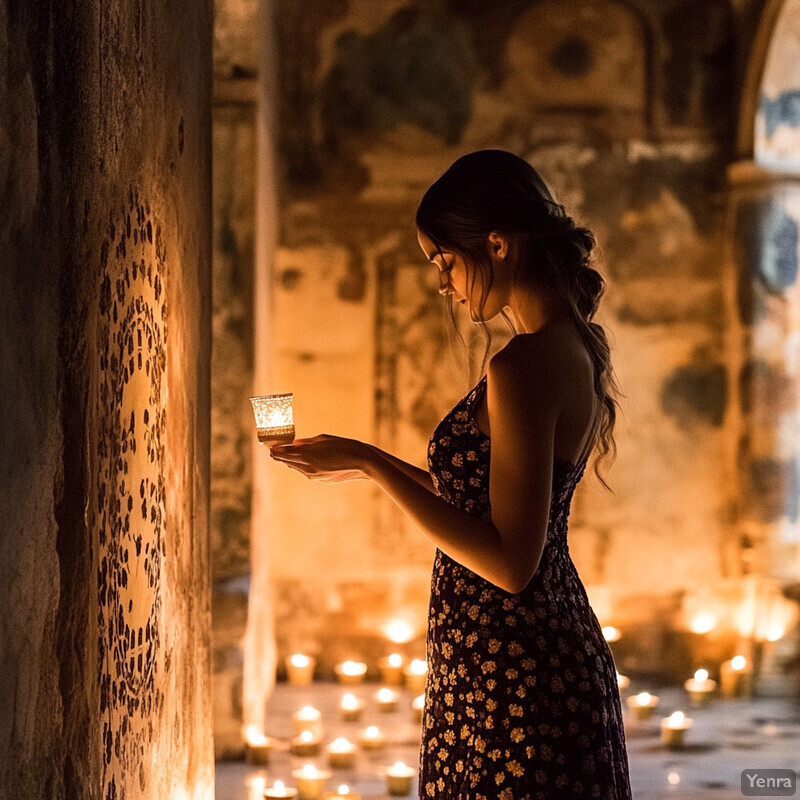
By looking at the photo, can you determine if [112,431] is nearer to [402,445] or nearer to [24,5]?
[24,5]

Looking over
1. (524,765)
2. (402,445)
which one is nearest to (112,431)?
(524,765)

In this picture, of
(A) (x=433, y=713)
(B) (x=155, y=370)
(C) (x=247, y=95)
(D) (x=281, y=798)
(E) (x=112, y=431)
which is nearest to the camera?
(E) (x=112, y=431)

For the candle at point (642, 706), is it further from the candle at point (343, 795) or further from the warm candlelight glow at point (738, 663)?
the candle at point (343, 795)

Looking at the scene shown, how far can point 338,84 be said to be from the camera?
18.9ft

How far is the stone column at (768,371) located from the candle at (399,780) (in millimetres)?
2417

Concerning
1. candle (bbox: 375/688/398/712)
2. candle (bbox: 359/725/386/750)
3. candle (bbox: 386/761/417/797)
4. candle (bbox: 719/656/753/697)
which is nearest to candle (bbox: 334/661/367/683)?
candle (bbox: 375/688/398/712)

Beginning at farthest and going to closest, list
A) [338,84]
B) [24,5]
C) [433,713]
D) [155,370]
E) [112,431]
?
[338,84] < [155,370] < [433,713] < [112,431] < [24,5]

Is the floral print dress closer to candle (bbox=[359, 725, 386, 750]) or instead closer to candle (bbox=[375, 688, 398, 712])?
candle (bbox=[359, 725, 386, 750])

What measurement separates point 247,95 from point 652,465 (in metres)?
2.80

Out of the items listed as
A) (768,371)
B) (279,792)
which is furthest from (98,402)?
(768,371)

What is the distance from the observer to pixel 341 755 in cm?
432

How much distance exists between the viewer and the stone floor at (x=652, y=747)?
4.16m

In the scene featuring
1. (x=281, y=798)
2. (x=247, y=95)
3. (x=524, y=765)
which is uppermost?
(x=247, y=95)

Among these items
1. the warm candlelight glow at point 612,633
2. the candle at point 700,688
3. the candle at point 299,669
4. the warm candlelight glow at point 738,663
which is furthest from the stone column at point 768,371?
the candle at point 299,669
